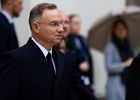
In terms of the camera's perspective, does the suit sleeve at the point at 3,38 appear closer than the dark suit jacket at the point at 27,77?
No

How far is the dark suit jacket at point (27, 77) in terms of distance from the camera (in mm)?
5121

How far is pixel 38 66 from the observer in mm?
5266

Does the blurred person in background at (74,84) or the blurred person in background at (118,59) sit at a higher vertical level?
the blurred person in background at (74,84)

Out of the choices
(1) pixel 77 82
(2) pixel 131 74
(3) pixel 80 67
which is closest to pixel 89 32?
(3) pixel 80 67

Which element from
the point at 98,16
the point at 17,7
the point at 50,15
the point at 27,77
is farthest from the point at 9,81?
the point at 98,16

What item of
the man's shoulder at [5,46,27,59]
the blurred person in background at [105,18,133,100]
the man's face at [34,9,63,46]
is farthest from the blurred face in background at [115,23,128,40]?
the man's shoulder at [5,46,27,59]

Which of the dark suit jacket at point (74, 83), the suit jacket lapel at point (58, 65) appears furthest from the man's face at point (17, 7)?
the suit jacket lapel at point (58, 65)

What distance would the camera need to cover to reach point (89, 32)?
35.6 ft

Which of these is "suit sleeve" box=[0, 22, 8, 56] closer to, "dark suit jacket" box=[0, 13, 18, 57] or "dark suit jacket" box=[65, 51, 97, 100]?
"dark suit jacket" box=[0, 13, 18, 57]

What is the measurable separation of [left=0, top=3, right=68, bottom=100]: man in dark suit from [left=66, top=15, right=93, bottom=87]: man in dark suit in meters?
3.41

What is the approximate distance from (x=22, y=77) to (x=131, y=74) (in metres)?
0.97

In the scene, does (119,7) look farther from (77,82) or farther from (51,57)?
(51,57)

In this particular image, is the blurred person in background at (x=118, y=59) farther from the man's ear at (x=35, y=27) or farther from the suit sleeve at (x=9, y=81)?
the suit sleeve at (x=9, y=81)

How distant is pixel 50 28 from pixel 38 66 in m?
0.32
